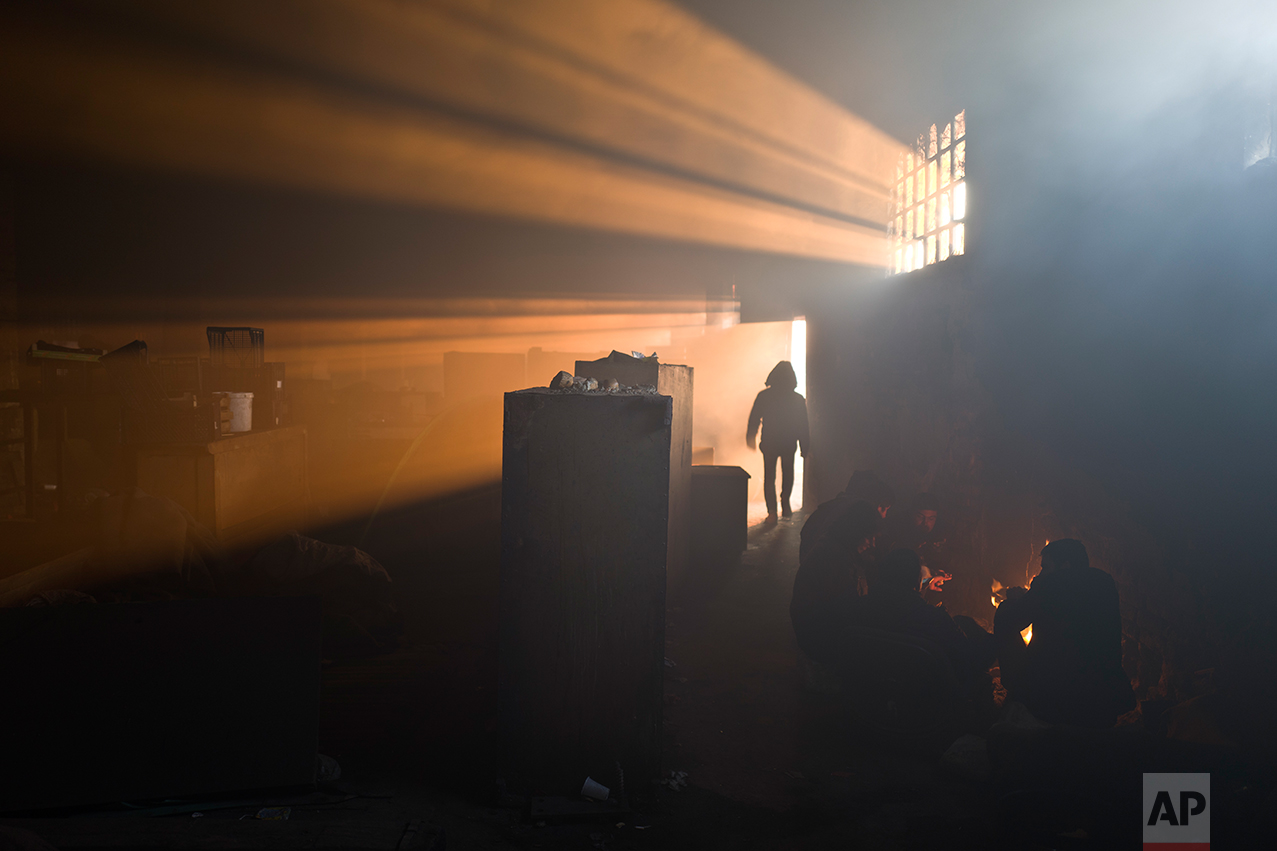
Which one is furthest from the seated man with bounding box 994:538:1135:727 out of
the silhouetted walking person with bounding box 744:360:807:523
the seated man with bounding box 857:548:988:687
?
the silhouetted walking person with bounding box 744:360:807:523

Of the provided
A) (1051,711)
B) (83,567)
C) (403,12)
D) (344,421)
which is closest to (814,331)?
(403,12)

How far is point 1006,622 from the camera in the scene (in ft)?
10.6

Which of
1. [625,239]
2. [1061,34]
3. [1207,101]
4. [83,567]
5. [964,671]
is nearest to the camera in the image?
[1207,101]

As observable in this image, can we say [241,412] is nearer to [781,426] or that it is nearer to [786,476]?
[781,426]

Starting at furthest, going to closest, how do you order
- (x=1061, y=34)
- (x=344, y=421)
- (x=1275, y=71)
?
(x=344, y=421)
(x=1061, y=34)
(x=1275, y=71)

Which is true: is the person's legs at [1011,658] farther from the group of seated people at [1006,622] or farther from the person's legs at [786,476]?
the person's legs at [786,476]

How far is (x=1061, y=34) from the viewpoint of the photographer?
3.82 m

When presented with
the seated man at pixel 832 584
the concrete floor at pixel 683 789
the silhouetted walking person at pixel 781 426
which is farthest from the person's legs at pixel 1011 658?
the silhouetted walking person at pixel 781 426

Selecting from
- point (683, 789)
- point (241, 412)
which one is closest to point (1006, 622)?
point (683, 789)

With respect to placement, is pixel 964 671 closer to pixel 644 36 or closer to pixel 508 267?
pixel 644 36

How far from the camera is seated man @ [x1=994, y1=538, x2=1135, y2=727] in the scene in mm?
2814

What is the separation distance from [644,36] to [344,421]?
12464 millimetres

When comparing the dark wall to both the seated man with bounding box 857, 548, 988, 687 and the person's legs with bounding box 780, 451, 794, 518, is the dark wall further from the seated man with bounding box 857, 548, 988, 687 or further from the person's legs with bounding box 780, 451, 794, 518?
the person's legs with bounding box 780, 451, 794, 518

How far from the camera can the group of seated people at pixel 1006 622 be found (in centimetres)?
284
